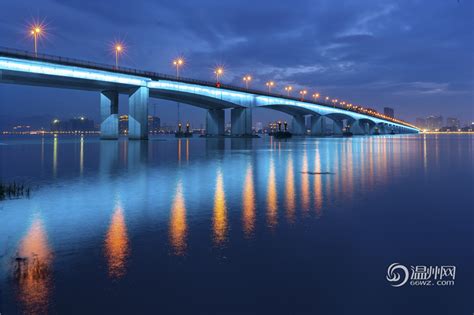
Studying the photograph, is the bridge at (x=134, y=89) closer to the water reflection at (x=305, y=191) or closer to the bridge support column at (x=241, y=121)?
the bridge support column at (x=241, y=121)

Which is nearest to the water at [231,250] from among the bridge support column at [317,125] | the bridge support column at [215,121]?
the bridge support column at [215,121]

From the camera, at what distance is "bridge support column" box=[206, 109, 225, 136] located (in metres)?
123

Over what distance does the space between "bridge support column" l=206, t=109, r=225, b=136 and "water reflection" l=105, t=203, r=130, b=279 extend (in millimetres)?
113709

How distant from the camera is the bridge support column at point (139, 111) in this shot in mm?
81375

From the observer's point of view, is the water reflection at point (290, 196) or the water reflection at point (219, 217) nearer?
the water reflection at point (219, 217)

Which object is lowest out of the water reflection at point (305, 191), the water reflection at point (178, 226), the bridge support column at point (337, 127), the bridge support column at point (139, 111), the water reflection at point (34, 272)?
the water reflection at point (34, 272)

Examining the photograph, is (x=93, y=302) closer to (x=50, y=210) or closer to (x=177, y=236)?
(x=177, y=236)

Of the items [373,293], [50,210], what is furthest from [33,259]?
[373,293]

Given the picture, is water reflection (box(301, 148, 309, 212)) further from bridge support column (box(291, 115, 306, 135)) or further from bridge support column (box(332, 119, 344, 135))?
bridge support column (box(332, 119, 344, 135))

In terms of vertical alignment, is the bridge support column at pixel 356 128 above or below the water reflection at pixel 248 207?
above

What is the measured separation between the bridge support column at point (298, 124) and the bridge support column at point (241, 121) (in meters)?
49.3

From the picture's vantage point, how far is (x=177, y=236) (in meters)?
8.41

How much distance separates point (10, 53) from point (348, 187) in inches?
2367

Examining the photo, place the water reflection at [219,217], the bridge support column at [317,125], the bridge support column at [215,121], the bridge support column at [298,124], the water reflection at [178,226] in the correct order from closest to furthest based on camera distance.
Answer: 1. the water reflection at [178,226]
2. the water reflection at [219,217]
3. the bridge support column at [215,121]
4. the bridge support column at [317,125]
5. the bridge support column at [298,124]
